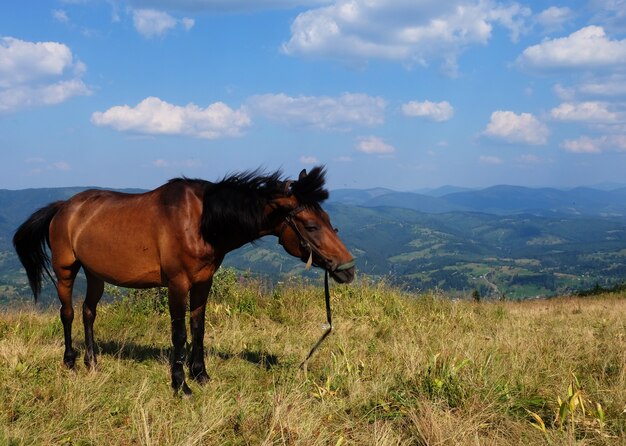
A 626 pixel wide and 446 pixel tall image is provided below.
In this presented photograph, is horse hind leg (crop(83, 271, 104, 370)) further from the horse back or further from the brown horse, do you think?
the horse back

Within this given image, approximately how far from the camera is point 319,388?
4.50 metres

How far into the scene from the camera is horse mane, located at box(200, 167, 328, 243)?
4.76 meters

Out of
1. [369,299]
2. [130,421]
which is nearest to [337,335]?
[369,299]

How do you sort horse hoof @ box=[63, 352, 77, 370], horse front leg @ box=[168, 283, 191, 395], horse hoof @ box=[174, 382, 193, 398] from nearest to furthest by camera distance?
horse hoof @ box=[174, 382, 193, 398], horse front leg @ box=[168, 283, 191, 395], horse hoof @ box=[63, 352, 77, 370]

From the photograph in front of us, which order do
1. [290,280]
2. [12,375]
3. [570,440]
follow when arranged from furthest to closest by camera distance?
[290,280], [12,375], [570,440]

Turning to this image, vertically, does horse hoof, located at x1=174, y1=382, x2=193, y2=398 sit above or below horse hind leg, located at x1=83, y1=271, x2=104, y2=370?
below

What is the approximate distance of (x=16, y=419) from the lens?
3.92 metres

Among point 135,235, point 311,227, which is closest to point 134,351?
point 135,235

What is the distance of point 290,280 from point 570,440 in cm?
768

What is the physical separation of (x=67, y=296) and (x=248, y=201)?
2858 mm

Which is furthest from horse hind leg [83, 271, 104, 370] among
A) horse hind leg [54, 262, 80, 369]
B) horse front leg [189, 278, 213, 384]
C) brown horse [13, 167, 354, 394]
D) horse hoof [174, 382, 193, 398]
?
horse hoof [174, 382, 193, 398]

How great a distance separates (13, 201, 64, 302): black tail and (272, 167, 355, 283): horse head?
3.44 metres

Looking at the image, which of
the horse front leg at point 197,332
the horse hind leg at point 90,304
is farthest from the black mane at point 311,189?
the horse hind leg at point 90,304

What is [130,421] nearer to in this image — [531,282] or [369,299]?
[369,299]
